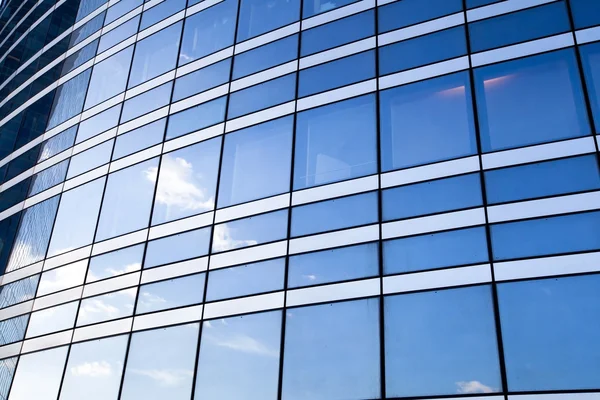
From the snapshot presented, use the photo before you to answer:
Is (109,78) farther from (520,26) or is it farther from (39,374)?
(520,26)

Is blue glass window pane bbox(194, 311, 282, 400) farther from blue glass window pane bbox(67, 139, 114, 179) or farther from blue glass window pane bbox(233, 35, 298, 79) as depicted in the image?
blue glass window pane bbox(67, 139, 114, 179)

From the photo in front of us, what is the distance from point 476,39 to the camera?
16.8 meters

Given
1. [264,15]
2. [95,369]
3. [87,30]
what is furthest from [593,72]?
[87,30]

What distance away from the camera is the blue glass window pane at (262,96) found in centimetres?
1944

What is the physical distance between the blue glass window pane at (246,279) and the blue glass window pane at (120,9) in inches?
572

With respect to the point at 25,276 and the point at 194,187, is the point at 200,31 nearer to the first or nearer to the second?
the point at 194,187

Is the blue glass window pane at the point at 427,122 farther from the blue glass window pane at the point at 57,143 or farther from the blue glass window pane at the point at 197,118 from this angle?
the blue glass window pane at the point at 57,143

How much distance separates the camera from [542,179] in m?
14.3

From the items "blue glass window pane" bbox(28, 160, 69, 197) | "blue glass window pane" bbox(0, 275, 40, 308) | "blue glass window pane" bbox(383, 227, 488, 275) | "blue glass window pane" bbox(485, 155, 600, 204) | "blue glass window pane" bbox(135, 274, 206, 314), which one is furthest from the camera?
"blue glass window pane" bbox(28, 160, 69, 197)

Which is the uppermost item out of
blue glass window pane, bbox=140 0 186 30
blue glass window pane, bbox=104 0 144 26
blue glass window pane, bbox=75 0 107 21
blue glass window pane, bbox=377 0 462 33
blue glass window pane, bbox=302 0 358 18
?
blue glass window pane, bbox=75 0 107 21

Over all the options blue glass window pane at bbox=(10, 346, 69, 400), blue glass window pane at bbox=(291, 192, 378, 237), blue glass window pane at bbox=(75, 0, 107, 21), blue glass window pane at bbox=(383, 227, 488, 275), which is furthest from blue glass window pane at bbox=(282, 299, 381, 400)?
blue glass window pane at bbox=(75, 0, 107, 21)

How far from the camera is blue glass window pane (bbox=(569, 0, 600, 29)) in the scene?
50.7 feet

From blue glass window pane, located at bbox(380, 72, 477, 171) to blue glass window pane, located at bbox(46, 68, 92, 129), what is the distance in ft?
49.4

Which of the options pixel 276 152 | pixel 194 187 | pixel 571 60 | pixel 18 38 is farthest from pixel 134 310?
pixel 18 38
